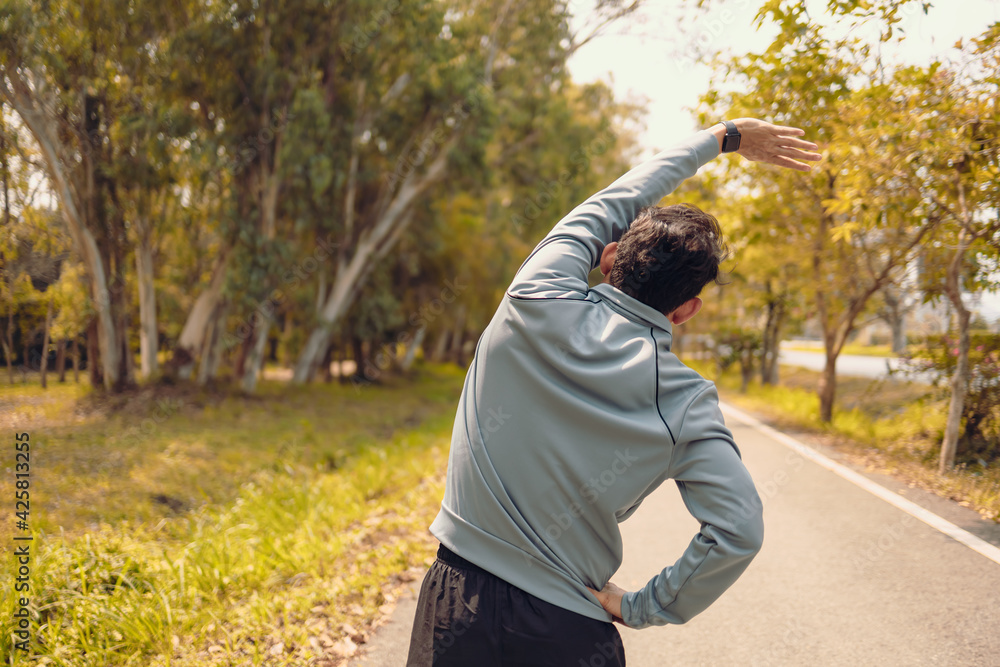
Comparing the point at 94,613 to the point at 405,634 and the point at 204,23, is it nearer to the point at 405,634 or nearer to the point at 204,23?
the point at 405,634

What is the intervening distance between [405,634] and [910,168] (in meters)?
6.54

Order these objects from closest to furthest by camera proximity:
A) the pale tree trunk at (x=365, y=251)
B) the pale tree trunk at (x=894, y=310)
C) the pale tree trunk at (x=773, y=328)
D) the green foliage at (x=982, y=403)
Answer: the green foliage at (x=982, y=403) → the pale tree trunk at (x=894, y=310) → the pale tree trunk at (x=365, y=251) → the pale tree trunk at (x=773, y=328)

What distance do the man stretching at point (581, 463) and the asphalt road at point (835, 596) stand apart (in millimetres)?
2171

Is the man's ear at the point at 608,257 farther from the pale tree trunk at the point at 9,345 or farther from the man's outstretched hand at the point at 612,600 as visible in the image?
the pale tree trunk at the point at 9,345

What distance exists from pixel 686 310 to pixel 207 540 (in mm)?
4756

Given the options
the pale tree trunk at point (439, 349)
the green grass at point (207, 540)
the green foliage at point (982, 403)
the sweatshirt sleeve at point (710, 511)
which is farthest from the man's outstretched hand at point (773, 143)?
the pale tree trunk at point (439, 349)

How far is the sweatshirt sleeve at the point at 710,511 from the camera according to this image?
4.66 ft

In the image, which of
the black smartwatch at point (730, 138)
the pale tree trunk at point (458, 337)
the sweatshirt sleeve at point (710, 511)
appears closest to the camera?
the sweatshirt sleeve at point (710, 511)

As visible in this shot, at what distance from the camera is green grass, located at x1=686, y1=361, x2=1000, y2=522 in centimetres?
623

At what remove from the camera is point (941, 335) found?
8461 millimetres

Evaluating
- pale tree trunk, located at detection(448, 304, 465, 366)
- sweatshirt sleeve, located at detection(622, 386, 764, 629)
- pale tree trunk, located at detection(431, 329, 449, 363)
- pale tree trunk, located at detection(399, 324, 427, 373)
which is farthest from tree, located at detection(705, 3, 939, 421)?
pale tree trunk, located at detection(431, 329, 449, 363)

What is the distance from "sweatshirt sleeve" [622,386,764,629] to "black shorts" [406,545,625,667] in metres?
0.23

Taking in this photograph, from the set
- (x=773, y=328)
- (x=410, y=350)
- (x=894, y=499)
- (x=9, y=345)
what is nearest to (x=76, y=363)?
(x=9, y=345)

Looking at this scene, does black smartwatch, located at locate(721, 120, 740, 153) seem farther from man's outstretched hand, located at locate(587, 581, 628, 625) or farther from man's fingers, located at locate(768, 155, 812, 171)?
man's outstretched hand, located at locate(587, 581, 628, 625)
